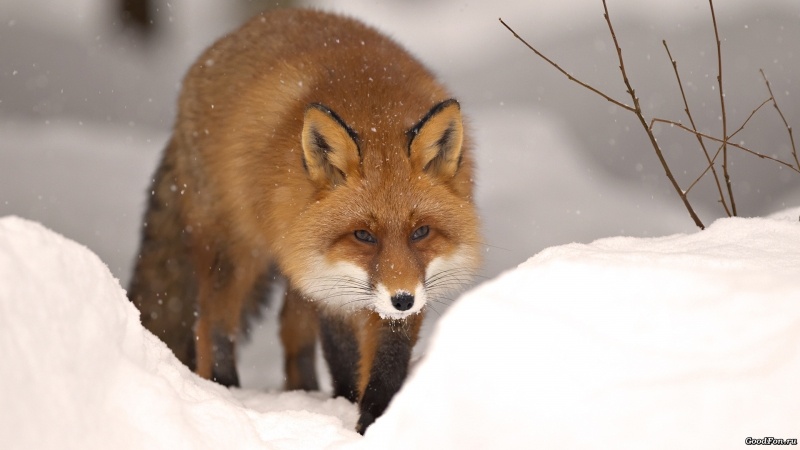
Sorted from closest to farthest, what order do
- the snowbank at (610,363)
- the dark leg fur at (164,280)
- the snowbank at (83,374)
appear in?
the snowbank at (610,363) → the snowbank at (83,374) → the dark leg fur at (164,280)

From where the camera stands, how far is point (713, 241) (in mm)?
2391

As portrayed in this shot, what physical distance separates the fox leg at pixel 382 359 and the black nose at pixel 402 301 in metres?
0.45

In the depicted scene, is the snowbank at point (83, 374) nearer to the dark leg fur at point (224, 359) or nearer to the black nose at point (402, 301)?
the black nose at point (402, 301)

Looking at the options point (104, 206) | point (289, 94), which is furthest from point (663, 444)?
point (104, 206)

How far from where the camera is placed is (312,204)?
327 cm

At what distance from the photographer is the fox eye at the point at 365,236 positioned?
3.08m

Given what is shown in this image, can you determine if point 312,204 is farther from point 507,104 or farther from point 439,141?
point 507,104

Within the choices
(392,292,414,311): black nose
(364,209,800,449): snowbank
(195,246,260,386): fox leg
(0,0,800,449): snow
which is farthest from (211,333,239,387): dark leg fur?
(364,209,800,449): snowbank

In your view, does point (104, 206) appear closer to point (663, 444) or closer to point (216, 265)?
point (216, 265)

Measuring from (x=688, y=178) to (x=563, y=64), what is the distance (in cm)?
205

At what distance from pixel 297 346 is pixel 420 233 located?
1678mm

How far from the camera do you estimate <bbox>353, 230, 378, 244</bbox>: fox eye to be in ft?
10.1

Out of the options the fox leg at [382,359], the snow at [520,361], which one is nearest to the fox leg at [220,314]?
the snow at [520,361]

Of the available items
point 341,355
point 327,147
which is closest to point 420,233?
point 327,147
